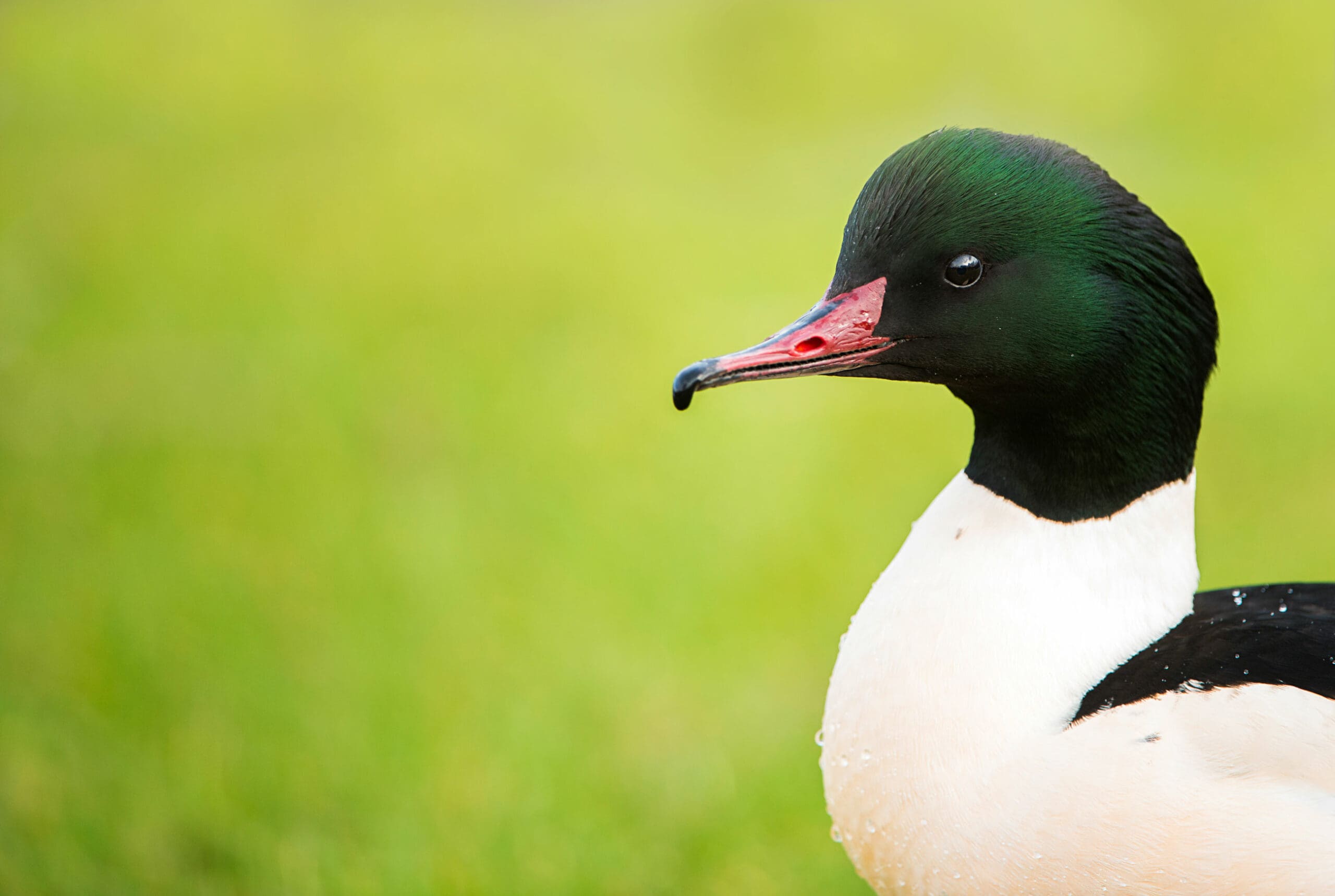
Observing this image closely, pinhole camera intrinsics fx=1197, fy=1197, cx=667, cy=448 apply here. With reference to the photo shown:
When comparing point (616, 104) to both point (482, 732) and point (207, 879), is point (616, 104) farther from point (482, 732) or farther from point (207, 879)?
point (207, 879)

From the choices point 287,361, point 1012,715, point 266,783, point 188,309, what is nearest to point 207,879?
point 266,783

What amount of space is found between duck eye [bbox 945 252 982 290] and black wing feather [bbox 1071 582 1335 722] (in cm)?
63

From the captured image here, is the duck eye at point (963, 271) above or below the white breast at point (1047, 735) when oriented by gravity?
above

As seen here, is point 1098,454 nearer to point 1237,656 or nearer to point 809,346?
point 1237,656

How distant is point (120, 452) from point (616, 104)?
4624mm

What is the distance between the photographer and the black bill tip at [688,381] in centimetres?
174

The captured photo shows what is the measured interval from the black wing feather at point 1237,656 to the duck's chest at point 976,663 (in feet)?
0.13

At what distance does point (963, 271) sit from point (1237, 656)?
693 mm

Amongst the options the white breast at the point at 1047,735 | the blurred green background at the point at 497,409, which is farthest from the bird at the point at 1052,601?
the blurred green background at the point at 497,409

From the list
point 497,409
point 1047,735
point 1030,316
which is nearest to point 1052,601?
point 1047,735

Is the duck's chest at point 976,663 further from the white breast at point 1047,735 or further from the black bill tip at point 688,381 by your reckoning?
the black bill tip at point 688,381

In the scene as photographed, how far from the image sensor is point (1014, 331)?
1.83m

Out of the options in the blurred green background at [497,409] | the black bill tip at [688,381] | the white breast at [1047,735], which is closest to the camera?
the white breast at [1047,735]

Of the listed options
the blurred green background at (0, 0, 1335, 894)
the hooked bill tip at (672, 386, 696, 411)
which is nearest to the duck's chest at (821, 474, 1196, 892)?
the hooked bill tip at (672, 386, 696, 411)
